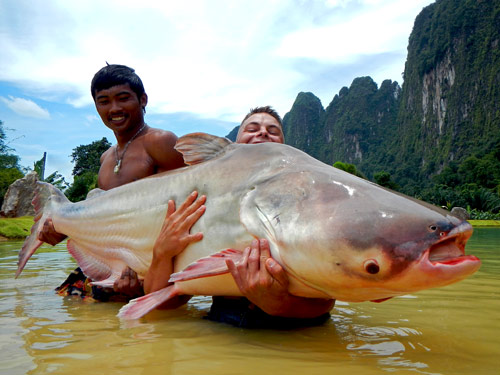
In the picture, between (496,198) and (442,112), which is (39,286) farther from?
(442,112)

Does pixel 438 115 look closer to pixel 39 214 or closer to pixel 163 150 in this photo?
pixel 163 150

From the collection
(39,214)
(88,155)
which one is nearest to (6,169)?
(88,155)

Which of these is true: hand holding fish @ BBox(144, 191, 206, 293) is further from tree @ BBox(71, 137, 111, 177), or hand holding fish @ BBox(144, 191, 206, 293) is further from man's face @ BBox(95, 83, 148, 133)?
tree @ BBox(71, 137, 111, 177)

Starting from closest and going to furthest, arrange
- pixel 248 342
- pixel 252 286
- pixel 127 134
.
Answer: pixel 252 286, pixel 248 342, pixel 127 134

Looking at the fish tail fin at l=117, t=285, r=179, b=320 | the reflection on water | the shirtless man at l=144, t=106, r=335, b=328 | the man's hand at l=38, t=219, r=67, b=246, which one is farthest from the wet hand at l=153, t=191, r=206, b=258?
the man's hand at l=38, t=219, r=67, b=246

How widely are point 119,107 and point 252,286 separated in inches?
84.4

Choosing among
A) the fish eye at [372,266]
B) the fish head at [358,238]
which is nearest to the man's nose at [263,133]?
the fish head at [358,238]

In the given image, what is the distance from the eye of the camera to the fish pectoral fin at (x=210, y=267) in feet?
5.53

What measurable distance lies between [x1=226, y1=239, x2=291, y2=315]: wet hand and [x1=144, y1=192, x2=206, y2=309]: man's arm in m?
0.40

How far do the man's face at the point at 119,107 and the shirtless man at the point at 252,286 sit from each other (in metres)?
1.16

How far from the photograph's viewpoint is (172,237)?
210 centimetres

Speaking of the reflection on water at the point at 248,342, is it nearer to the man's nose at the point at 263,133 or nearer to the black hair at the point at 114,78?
the man's nose at the point at 263,133

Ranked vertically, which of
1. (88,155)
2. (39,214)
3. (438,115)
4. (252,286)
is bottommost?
(252,286)

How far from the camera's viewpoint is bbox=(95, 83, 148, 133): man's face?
326cm
